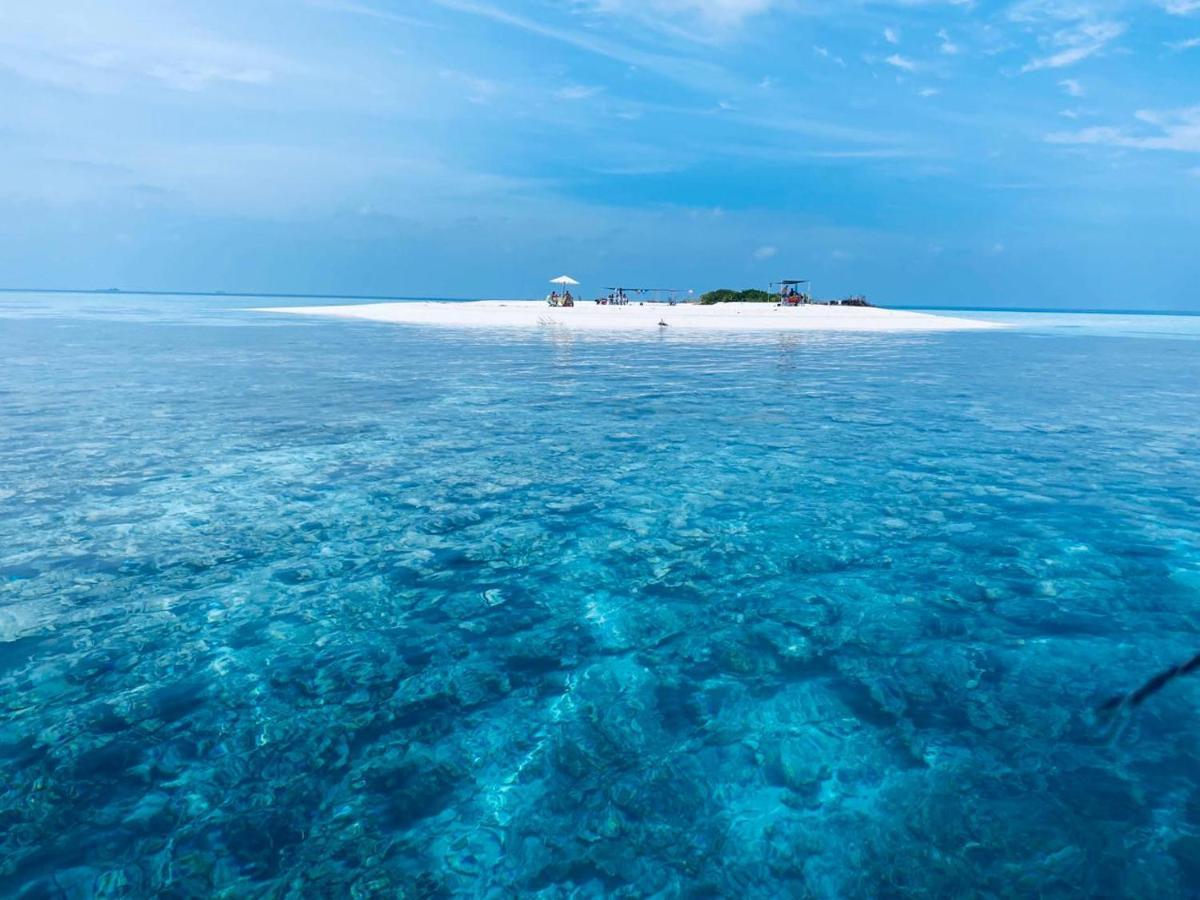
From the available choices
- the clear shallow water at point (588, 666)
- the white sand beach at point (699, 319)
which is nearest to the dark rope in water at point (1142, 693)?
the clear shallow water at point (588, 666)

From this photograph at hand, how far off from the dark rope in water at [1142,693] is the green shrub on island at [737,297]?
289 ft

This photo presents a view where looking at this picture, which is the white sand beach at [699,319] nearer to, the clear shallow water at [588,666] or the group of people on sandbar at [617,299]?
the group of people on sandbar at [617,299]

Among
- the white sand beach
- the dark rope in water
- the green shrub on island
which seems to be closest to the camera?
the dark rope in water

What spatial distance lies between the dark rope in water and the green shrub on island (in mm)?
88081

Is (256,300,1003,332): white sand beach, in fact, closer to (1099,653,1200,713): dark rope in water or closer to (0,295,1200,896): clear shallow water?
(0,295,1200,896): clear shallow water

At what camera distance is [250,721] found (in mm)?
6258

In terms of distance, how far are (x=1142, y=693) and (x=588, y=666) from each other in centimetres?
551

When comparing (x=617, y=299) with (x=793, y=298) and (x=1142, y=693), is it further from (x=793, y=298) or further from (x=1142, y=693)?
(x=1142, y=693)

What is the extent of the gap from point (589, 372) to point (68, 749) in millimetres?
27679

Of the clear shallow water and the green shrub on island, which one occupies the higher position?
the green shrub on island

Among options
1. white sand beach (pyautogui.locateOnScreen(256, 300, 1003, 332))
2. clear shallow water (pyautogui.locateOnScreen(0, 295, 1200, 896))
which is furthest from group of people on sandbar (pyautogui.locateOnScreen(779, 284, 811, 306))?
clear shallow water (pyautogui.locateOnScreen(0, 295, 1200, 896))

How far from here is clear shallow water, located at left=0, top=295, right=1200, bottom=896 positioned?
Result: 4.93 m

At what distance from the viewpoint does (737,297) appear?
310 ft

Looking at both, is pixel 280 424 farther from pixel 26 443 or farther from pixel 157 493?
pixel 157 493
